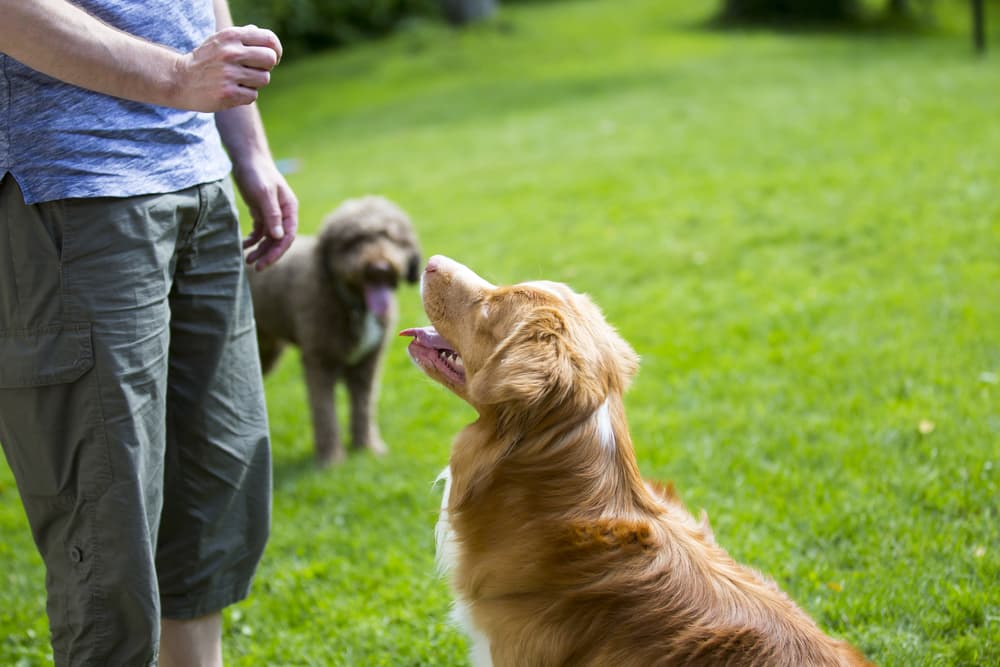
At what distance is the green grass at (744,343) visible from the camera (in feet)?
11.8

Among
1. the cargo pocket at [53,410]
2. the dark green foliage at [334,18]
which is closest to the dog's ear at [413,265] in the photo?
the cargo pocket at [53,410]

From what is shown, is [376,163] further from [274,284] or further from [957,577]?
[957,577]

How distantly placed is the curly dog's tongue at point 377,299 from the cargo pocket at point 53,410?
3006 millimetres

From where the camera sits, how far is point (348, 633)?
357 cm

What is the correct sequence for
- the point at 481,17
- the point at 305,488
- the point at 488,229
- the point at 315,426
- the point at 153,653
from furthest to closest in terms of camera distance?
1. the point at 481,17
2. the point at 488,229
3. the point at 315,426
4. the point at 305,488
5. the point at 153,653

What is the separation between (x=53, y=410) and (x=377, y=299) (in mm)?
3060

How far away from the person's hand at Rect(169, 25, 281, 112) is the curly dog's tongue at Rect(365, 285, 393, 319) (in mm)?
3138

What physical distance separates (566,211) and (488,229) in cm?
85

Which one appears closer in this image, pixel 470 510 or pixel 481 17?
Answer: pixel 470 510

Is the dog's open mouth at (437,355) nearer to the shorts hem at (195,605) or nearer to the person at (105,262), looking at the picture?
the person at (105,262)

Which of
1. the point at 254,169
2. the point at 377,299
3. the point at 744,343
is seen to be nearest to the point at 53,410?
the point at 254,169

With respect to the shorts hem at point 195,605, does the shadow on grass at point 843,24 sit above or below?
below

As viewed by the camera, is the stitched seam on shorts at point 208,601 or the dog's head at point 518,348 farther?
the stitched seam on shorts at point 208,601

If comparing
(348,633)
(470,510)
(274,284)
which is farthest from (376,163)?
(470,510)
